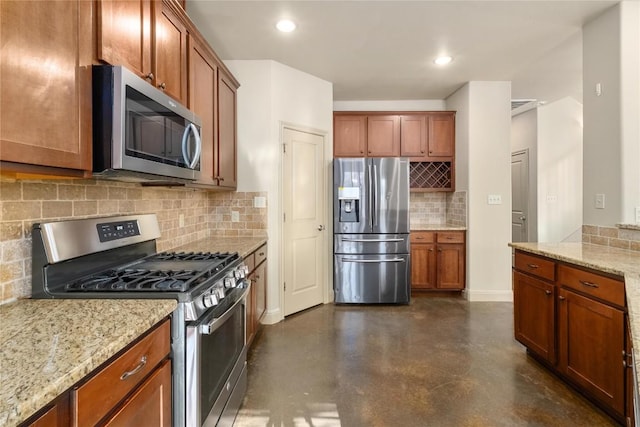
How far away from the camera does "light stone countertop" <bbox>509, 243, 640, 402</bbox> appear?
3.57ft

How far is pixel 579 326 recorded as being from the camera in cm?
201

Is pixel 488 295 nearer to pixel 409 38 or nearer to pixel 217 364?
pixel 409 38

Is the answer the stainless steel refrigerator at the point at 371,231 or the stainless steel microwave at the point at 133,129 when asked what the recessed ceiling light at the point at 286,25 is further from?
the stainless steel refrigerator at the point at 371,231

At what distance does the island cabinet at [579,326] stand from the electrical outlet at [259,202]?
2273 mm

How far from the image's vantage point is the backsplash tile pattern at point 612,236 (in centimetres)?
227

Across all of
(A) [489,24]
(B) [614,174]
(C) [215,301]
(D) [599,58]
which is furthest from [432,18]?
(C) [215,301]

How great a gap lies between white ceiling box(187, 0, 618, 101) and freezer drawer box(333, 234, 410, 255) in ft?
6.07

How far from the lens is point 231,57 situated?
3.35 m

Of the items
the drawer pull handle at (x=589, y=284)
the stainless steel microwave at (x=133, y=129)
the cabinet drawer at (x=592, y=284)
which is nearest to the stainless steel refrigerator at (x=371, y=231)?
the cabinet drawer at (x=592, y=284)

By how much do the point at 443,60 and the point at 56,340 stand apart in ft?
12.4

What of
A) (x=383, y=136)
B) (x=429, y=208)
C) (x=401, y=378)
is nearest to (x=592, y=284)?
(x=401, y=378)

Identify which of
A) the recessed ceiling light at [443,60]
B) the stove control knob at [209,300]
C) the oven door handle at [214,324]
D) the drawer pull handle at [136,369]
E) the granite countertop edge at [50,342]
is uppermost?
the recessed ceiling light at [443,60]

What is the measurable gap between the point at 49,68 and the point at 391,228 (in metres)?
3.42

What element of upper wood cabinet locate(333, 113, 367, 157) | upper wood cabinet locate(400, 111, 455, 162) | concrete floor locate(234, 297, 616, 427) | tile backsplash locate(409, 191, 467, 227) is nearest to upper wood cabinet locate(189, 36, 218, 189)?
concrete floor locate(234, 297, 616, 427)
